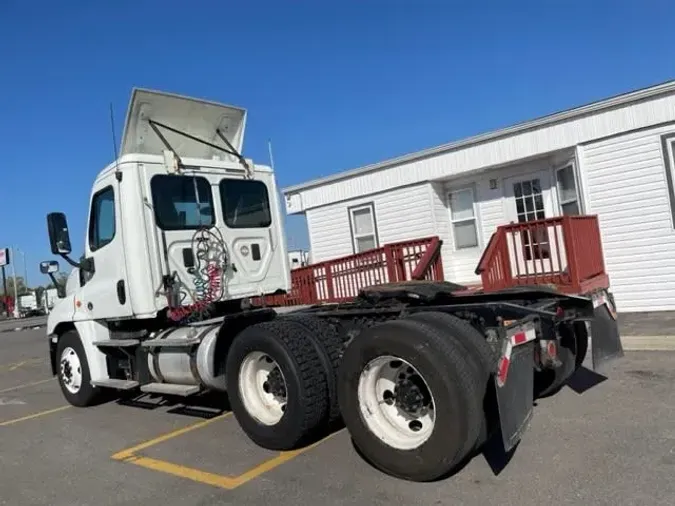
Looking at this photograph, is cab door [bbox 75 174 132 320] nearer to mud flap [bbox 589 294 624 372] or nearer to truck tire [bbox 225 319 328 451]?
truck tire [bbox 225 319 328 451]

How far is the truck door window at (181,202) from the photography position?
6891mm

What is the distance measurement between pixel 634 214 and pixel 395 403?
308 inches

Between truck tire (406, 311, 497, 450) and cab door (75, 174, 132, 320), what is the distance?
12.5 ft

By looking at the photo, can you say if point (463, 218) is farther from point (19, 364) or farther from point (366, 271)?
point (19, 364)

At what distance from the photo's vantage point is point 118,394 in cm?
862

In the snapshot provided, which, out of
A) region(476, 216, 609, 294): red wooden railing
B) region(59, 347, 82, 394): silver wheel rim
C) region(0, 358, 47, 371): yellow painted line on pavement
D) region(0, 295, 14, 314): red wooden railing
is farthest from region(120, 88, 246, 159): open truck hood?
region(0, 295, 14, 314): red wooden railing

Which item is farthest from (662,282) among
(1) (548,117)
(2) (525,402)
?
(2) (525,402)

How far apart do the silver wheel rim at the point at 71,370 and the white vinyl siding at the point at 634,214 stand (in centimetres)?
864

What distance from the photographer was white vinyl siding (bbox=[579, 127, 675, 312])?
33.8ft

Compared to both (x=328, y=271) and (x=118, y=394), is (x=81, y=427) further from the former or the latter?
(x=328, y=271)

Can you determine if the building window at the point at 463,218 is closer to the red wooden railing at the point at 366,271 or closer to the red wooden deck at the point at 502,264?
the red wooden railing at the point at 366,271

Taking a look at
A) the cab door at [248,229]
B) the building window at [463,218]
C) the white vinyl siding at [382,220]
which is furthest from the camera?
the white vinyl siding at [382,220]

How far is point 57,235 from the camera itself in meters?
7.25

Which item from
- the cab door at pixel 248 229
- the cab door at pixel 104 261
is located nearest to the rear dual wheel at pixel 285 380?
the cab door at pixel 248 229
